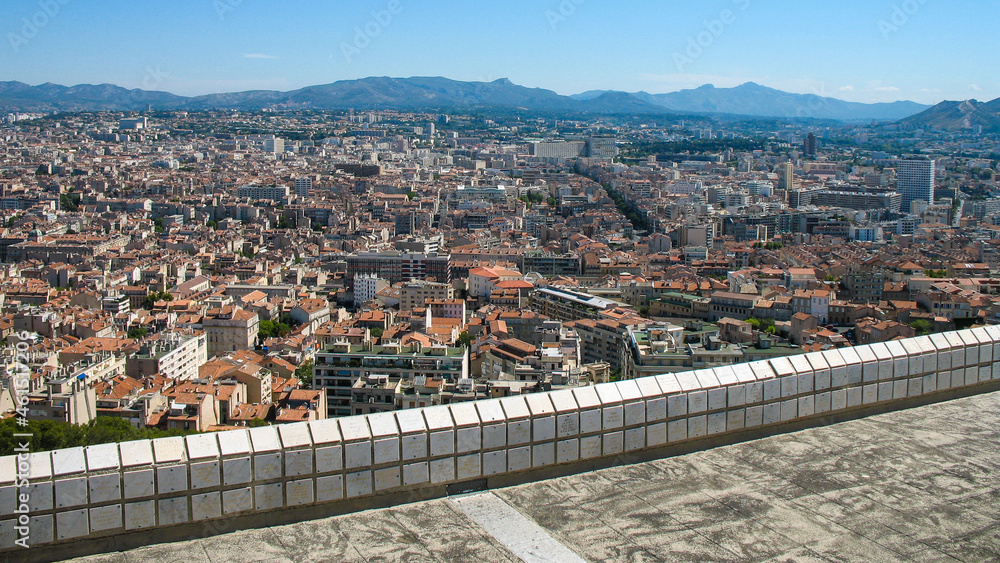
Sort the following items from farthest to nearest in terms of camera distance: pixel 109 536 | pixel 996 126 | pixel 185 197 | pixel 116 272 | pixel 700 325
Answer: pixel 996 126
pixel 185 197
pixel 116 272
pixel 700 325
pixel 109 536

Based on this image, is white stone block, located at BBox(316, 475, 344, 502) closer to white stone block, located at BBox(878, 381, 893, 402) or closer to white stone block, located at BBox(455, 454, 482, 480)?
white stone block, located at BBox(455, 454, 482, 480)

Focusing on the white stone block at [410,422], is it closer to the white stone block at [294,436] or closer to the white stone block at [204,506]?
the white stone block at [294,436]

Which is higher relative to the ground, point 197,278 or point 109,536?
point 109,536

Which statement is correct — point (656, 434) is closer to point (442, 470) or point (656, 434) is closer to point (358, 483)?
point (442, 470)

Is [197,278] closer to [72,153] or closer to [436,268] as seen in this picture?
[436,268]

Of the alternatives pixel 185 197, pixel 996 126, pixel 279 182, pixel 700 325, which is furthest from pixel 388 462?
pixel 996 126

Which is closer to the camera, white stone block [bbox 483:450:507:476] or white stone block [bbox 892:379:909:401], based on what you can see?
white stone block [bbox 483:450:507:476]

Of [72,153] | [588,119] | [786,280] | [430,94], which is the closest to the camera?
[786,280]

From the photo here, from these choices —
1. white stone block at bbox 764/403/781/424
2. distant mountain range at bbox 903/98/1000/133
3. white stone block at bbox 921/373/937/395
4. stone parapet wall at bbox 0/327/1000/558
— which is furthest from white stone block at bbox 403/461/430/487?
distant mountain range at bbox 903/98/1000/133
